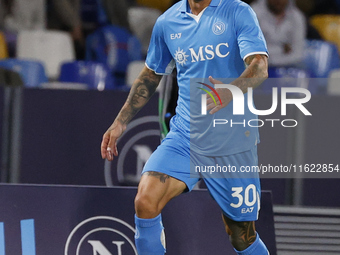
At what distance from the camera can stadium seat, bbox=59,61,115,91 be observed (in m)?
7.29

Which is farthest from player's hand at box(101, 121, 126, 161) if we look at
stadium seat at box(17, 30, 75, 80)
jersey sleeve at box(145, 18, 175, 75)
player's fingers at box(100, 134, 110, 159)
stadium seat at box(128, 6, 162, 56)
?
stadium seat at box(128, 6, 162, 56)

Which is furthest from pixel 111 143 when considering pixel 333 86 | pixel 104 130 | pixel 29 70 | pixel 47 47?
pixel 47 47

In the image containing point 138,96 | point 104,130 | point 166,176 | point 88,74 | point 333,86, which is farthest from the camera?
point 88,74

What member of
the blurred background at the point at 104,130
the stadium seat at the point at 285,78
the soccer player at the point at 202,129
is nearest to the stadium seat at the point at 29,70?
the blurred background at the point at 104,130

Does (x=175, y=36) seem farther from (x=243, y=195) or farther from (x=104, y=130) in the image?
(x=104, y=130)

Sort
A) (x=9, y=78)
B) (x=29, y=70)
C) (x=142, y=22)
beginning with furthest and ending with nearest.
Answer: (x=142, y=22) → (x=29, y=70) → (x=9, y=78)

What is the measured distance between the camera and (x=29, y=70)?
6.97m

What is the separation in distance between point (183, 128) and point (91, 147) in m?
1.97

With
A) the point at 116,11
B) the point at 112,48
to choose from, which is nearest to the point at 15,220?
the point at 112,48

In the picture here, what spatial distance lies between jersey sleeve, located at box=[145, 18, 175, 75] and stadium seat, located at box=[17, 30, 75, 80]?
3960 mm

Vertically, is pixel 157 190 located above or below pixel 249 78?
below

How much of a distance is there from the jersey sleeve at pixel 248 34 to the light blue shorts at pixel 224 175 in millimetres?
616

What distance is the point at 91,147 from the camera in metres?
5.44

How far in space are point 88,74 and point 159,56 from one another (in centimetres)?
371
